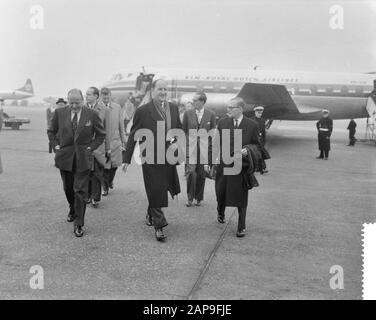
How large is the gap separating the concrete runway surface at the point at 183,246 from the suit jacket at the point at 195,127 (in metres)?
0.92

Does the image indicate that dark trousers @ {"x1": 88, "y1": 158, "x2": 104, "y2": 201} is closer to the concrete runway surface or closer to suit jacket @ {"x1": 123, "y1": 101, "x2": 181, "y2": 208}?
the concrete runway surface

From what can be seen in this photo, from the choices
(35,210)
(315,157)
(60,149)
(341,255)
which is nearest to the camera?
(341,255)

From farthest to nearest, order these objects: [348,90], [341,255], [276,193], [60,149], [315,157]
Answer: [348,90]
[315,157]
[276,193]
[60,149]
[341,255]

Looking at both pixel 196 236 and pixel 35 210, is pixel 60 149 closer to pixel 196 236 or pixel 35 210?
pixel 35 210

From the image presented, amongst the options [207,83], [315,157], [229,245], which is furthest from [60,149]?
[207,83]

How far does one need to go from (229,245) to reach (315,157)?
1027cm

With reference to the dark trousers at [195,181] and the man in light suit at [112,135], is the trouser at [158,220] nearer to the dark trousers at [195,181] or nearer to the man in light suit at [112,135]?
the dark trousers at [195,181]

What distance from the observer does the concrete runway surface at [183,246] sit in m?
3.75

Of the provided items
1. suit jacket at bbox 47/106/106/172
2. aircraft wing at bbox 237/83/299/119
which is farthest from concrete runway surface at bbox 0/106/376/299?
aircraft wing at bbox 237/83/299/119

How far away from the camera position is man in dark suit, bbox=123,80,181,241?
16.9 feet

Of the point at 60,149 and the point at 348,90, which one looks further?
the point at 348,90

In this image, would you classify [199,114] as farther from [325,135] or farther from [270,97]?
[270,97]

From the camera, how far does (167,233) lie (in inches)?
215

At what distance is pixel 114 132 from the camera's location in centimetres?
730
